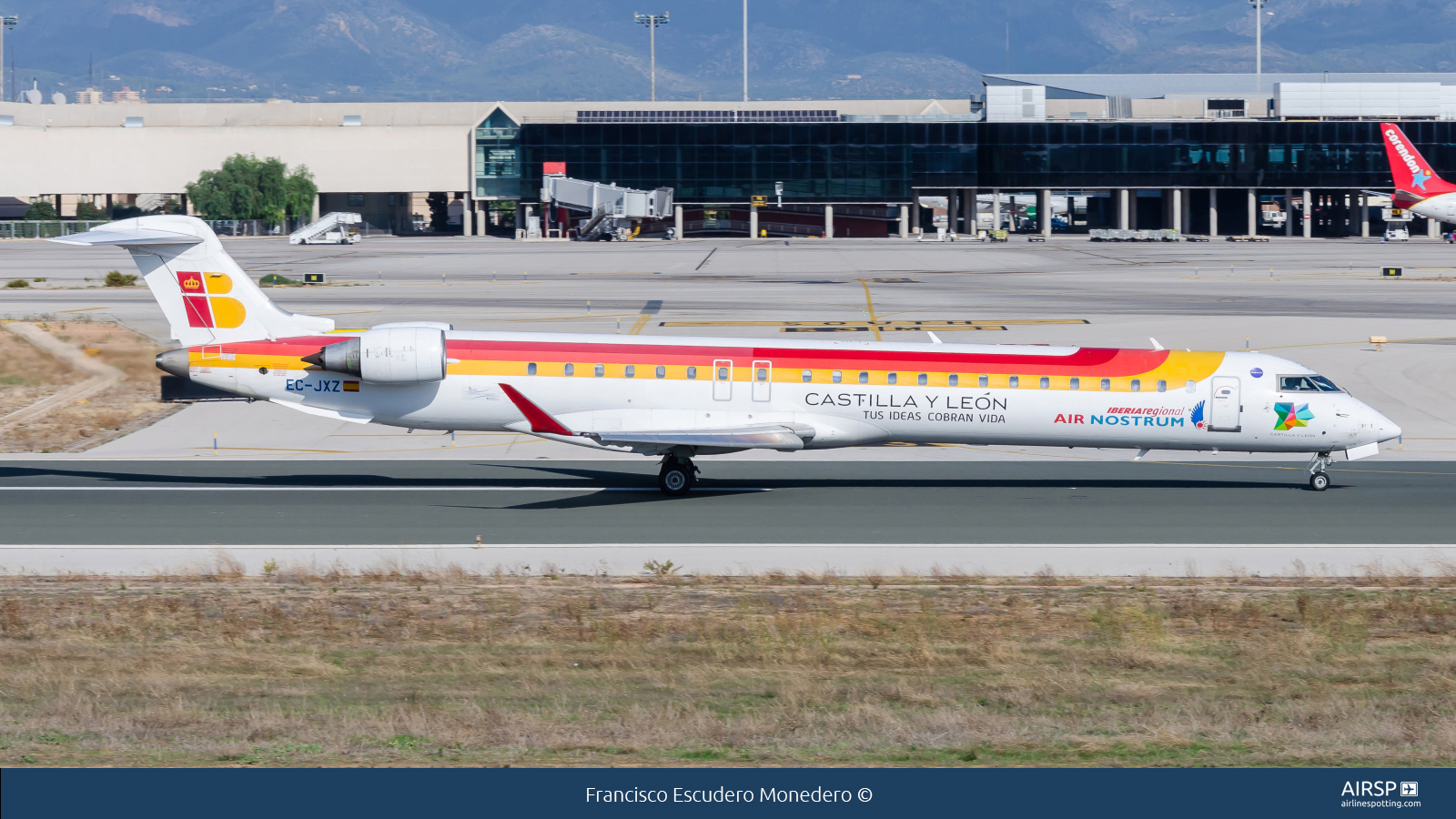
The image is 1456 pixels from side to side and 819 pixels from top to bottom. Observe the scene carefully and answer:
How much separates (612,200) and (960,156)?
39.3m

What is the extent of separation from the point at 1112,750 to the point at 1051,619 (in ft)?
19.5

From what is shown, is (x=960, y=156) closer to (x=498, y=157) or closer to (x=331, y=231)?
(x=498, y=157)

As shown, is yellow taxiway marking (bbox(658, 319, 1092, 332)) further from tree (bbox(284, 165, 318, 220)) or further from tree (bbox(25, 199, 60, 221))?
tree (bbox(25, 199, 60, 221))

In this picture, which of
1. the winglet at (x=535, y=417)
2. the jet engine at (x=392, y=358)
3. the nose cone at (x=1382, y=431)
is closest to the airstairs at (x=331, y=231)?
the jet engine at (x=392, y=358)

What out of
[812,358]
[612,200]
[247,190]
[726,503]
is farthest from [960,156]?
[726,503]

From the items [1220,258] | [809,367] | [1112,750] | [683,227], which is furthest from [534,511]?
[683,227]

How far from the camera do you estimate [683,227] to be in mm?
158500

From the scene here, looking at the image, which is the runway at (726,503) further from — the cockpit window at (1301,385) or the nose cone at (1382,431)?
the cockpit window at (1301,385)

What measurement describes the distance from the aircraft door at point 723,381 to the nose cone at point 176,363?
10796mm

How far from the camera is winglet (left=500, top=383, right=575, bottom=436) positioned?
2662 cm

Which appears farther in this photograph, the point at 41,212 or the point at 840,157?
the point at 840,157

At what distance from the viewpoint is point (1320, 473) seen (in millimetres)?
29688

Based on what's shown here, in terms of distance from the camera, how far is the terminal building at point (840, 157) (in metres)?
152

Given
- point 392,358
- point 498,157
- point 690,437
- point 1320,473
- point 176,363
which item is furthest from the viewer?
point 498,157
